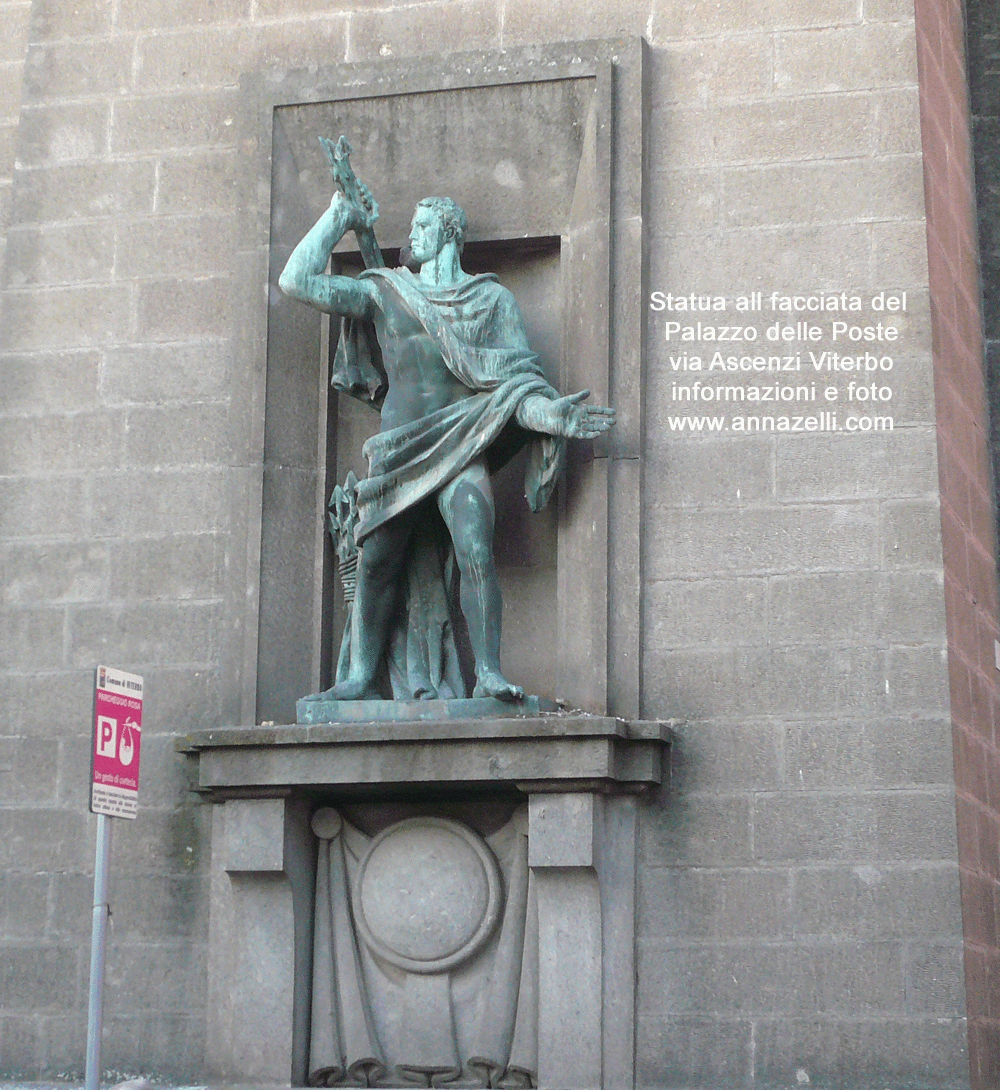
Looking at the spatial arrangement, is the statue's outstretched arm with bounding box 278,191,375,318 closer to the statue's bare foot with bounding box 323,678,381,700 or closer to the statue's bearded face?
the statue's bearded face

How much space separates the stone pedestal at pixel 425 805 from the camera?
921 centimetres

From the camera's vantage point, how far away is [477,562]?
32.1 feet

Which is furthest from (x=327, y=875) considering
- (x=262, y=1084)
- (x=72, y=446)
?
(x=72, y=446)

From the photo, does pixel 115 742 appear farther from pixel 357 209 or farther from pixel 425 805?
pixel 357 209

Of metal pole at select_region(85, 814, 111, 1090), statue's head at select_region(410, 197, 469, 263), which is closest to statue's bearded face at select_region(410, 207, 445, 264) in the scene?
statue's head at select_region(410, 197, 469, 263)

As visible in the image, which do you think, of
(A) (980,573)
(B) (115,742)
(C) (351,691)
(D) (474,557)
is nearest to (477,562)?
(D) (474,557)

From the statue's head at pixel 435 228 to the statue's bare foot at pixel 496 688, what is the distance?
7.37 feet

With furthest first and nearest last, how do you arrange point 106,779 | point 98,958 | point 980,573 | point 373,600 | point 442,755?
1. point 980,573
2. point 373,600
3. point 442,755
4. point 106,779
5. point 98,958

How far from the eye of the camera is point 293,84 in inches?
429

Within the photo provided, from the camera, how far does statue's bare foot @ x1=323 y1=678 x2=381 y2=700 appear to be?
32.5 feet

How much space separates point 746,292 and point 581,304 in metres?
0.86

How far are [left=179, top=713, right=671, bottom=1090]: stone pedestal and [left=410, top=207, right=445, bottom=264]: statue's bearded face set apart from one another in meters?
2.47

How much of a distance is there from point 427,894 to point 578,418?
8.01ft

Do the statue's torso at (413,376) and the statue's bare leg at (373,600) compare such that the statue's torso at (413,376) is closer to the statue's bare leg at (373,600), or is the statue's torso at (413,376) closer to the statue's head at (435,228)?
the statue's head at (435,228)
